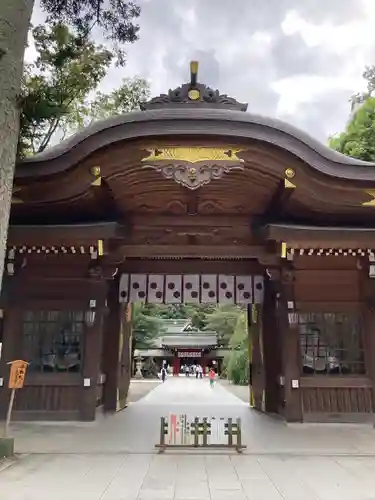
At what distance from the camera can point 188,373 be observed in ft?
128

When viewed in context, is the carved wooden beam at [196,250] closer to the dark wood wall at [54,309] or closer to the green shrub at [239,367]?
the dark wood wall at [54,309]

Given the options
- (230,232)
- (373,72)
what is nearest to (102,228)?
(230,232)

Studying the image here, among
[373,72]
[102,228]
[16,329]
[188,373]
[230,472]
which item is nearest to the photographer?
[230,472]

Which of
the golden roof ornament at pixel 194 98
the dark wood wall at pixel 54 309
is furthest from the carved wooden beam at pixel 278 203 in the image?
the dark wood wall at pixel 54 309

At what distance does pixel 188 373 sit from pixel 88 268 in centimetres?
3226

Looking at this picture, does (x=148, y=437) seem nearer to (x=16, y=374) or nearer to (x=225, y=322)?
(x=16, y=374)

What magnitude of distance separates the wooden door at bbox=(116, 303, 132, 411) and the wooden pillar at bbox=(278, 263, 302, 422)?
155 inches

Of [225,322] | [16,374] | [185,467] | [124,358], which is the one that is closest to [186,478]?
[185,467]

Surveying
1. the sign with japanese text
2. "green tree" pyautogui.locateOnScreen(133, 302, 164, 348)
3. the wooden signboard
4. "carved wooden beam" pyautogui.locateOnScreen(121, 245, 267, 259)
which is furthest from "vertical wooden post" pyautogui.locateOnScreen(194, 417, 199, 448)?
the sign with japanese text

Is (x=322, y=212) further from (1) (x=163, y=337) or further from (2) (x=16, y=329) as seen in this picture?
(1) (x=163, y=337)

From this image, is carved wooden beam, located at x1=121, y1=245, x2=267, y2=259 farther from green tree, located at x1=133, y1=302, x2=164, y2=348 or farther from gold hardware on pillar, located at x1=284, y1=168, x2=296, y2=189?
green tree, located at x1=133, y1=302, x2=164, y2=348

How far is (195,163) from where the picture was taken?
6.48 m

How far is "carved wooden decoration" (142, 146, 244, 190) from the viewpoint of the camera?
6461 millimetres

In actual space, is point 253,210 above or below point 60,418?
above
